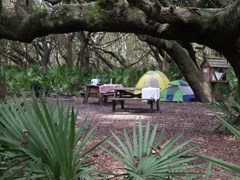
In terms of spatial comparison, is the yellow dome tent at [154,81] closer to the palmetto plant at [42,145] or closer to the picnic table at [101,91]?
the picnic table at [101,91]

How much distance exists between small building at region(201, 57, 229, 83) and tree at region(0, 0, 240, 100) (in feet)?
16.4

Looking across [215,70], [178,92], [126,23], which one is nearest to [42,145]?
[126,23]

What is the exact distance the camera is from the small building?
1214 centimetres

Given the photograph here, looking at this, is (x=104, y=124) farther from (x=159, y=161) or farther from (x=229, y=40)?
(x=159, y=161)

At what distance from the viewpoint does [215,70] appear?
12.2 m

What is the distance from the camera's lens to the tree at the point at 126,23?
21.4ft

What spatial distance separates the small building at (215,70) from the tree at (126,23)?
5.00m

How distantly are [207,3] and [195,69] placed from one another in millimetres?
2340

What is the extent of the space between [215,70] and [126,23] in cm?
623

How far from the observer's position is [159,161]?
2.26 meters

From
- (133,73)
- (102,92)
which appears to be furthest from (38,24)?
(133,73)

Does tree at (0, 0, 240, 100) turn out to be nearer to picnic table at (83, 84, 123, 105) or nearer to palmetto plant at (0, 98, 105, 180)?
palmetto plant at (0, 98, 105, 180)

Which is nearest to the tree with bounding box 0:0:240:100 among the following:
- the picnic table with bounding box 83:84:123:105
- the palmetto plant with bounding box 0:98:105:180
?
the palmetto plant with bounding box 0:98:105:180

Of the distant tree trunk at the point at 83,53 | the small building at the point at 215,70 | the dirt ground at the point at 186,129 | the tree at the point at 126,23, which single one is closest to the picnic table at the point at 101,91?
the dirt ground at the point at 186,129
